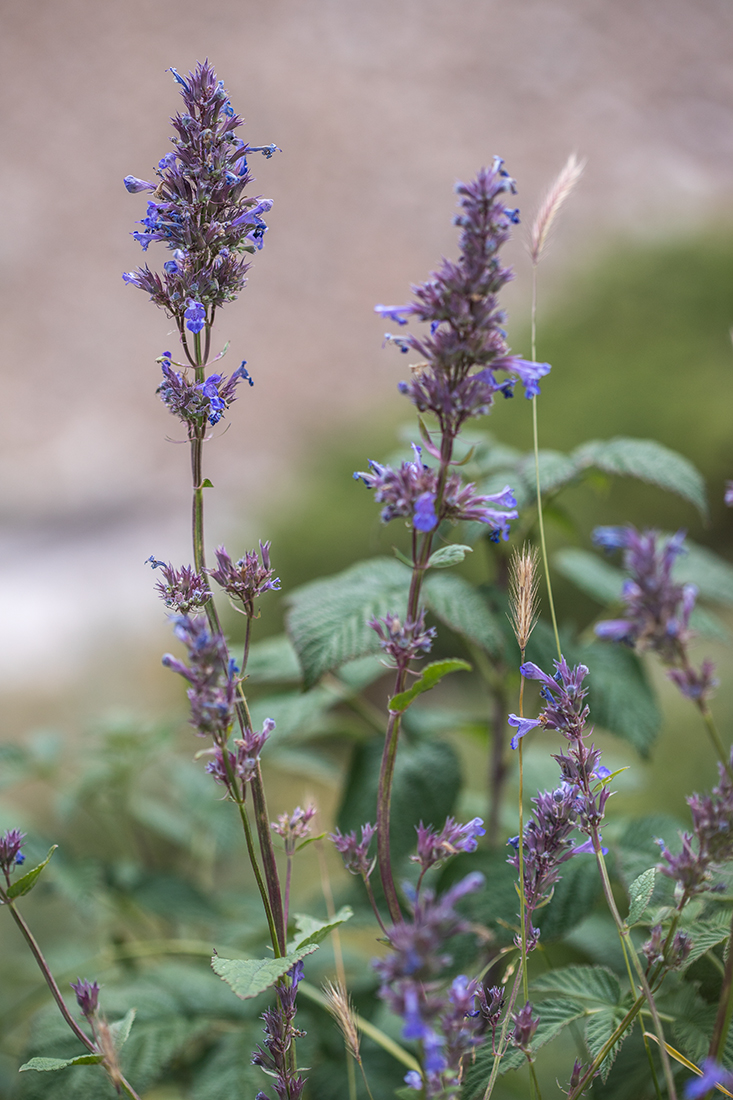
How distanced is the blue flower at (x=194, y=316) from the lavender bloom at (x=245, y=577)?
16 centimetres

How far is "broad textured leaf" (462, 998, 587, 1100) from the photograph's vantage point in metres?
0.63

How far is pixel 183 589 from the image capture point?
2.09 feet

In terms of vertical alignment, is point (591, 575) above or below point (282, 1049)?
above

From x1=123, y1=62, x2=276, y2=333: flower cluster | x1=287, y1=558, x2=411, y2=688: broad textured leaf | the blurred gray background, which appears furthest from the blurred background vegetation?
the blurred gray background

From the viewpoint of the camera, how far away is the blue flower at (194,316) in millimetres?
601

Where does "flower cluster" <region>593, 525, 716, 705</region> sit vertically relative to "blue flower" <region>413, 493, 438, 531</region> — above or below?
below

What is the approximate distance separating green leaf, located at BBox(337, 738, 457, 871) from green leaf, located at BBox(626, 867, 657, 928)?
14.3 inches

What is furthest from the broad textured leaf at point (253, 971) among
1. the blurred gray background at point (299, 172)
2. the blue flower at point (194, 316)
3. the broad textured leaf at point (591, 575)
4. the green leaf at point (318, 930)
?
the blurred gray background at point (299, 172)

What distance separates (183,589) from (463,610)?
405mm

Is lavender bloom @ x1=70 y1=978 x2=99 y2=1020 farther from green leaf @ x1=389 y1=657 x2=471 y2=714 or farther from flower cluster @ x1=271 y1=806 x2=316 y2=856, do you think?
green leaf @ x1=389 y1=657 x2=471 y2=714

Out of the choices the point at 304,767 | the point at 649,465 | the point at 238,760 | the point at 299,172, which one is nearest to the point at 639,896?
Result: the point at 238,760

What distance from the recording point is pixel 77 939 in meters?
1.58

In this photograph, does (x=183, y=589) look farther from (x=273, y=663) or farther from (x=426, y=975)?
(x=273, y=663)

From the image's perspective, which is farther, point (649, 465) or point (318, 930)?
point (649, 465)
